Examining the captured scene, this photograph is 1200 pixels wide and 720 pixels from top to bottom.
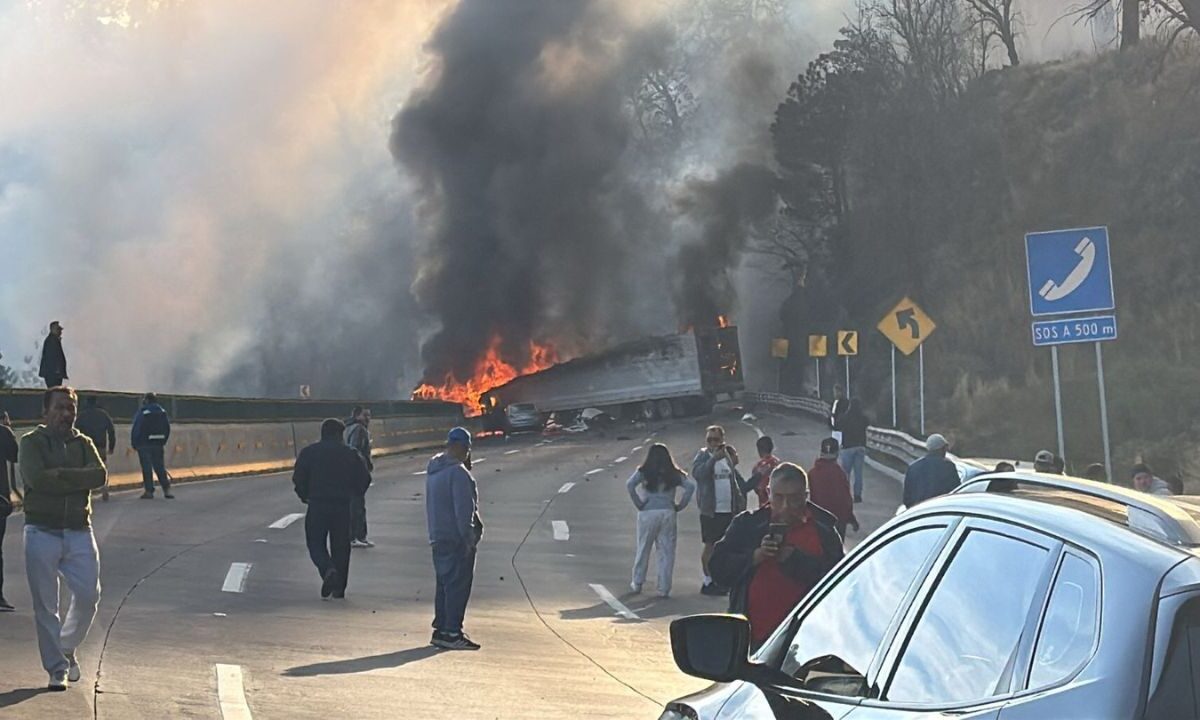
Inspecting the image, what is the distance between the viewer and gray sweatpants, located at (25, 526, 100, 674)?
33.2 ft

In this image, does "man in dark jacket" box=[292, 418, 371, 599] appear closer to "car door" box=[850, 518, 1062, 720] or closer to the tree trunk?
"car door" box=[850, 518, 1062, 720]

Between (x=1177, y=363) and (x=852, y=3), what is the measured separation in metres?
64.7

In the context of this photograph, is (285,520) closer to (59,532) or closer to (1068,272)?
(1068,272)

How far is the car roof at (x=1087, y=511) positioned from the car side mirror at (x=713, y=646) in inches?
20.7

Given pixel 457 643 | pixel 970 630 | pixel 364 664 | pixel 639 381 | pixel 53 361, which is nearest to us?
pixel 970 630

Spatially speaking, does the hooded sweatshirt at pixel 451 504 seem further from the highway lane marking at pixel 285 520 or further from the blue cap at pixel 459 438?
the highway lane marking at pixel 285 520

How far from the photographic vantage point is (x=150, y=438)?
2592 cm

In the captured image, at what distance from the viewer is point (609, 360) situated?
65.1 m

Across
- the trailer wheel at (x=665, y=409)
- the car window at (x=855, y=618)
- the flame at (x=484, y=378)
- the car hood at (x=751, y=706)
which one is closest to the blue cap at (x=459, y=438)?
the car hood at (x=751, y=706)

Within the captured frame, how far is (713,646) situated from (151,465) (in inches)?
938

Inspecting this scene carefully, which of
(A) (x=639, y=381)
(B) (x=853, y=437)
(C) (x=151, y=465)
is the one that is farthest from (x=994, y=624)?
(A) (x=639, y=381)

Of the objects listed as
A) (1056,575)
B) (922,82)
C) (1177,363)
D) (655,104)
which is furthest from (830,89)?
(1056,575)

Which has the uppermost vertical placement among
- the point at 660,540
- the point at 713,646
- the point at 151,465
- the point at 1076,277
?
the point at 1076,277

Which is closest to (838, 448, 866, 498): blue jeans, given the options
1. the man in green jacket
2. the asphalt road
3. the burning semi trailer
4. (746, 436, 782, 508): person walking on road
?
the asphalt road
